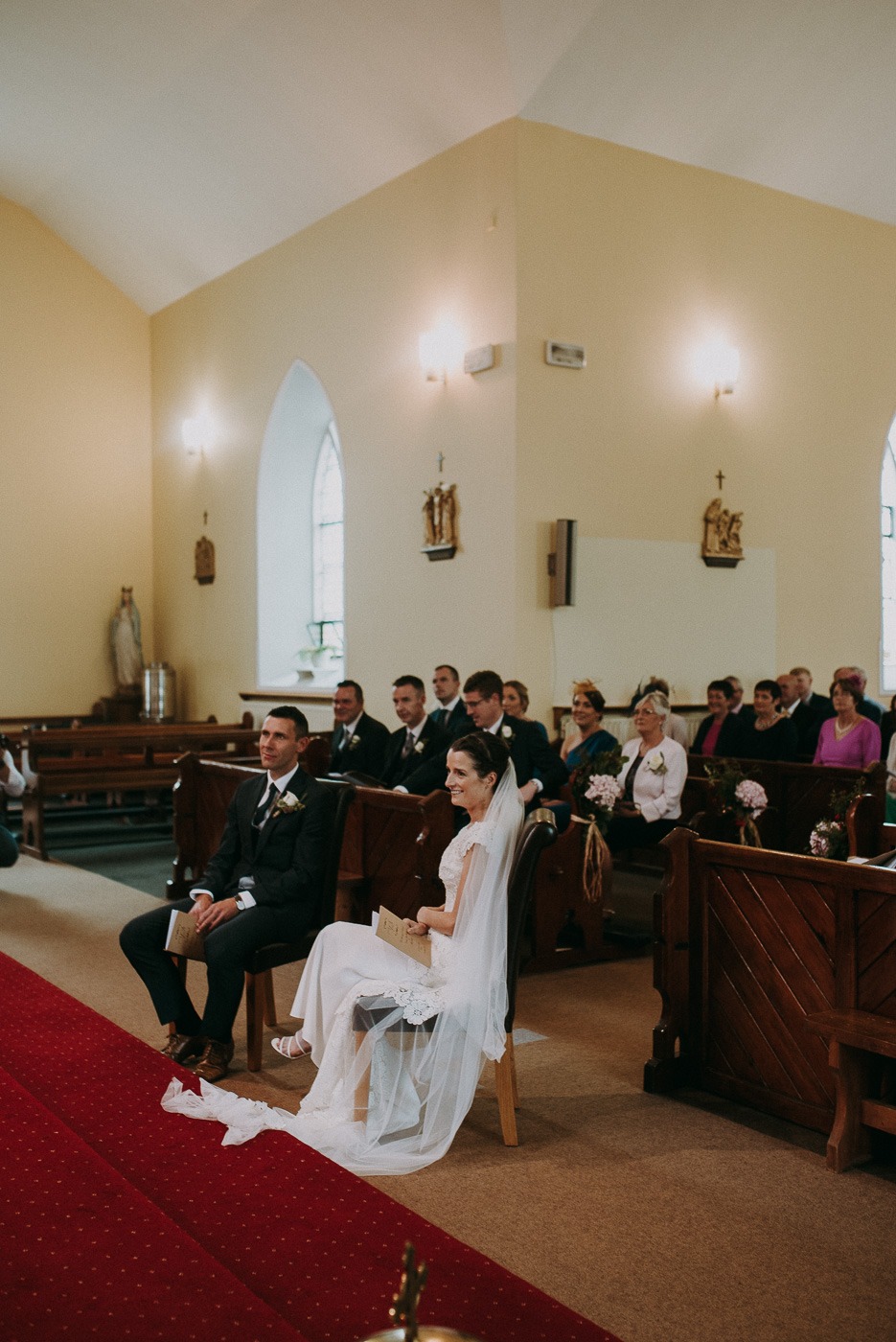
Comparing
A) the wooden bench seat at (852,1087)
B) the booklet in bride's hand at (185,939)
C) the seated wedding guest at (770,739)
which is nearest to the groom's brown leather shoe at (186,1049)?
the booklet in bride's hand at (185,939)

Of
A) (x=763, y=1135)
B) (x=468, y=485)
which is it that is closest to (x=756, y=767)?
(x=468, y=485)

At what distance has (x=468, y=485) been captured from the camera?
8.59m

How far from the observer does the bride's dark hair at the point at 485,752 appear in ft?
12.2

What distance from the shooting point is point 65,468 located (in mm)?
12734

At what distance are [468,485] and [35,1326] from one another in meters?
6.72

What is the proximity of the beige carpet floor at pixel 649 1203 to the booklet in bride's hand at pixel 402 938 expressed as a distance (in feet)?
1.77

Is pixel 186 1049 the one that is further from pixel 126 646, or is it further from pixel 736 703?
pixel 126 646

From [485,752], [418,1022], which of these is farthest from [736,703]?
[418,1022]

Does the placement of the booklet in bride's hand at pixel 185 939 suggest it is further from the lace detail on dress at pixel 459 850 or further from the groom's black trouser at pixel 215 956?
the lace detail on dress at pixel 459 850

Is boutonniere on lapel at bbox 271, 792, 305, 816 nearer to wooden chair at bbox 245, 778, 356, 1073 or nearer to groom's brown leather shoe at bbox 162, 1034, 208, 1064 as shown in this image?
wooden chair at bbox 245, 778, 356, 1073

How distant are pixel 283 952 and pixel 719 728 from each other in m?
4.75

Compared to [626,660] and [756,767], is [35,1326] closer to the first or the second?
[756,767]

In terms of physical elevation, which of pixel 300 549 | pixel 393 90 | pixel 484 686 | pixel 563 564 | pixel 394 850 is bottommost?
pixel 394 850

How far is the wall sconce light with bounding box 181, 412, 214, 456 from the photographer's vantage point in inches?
477
